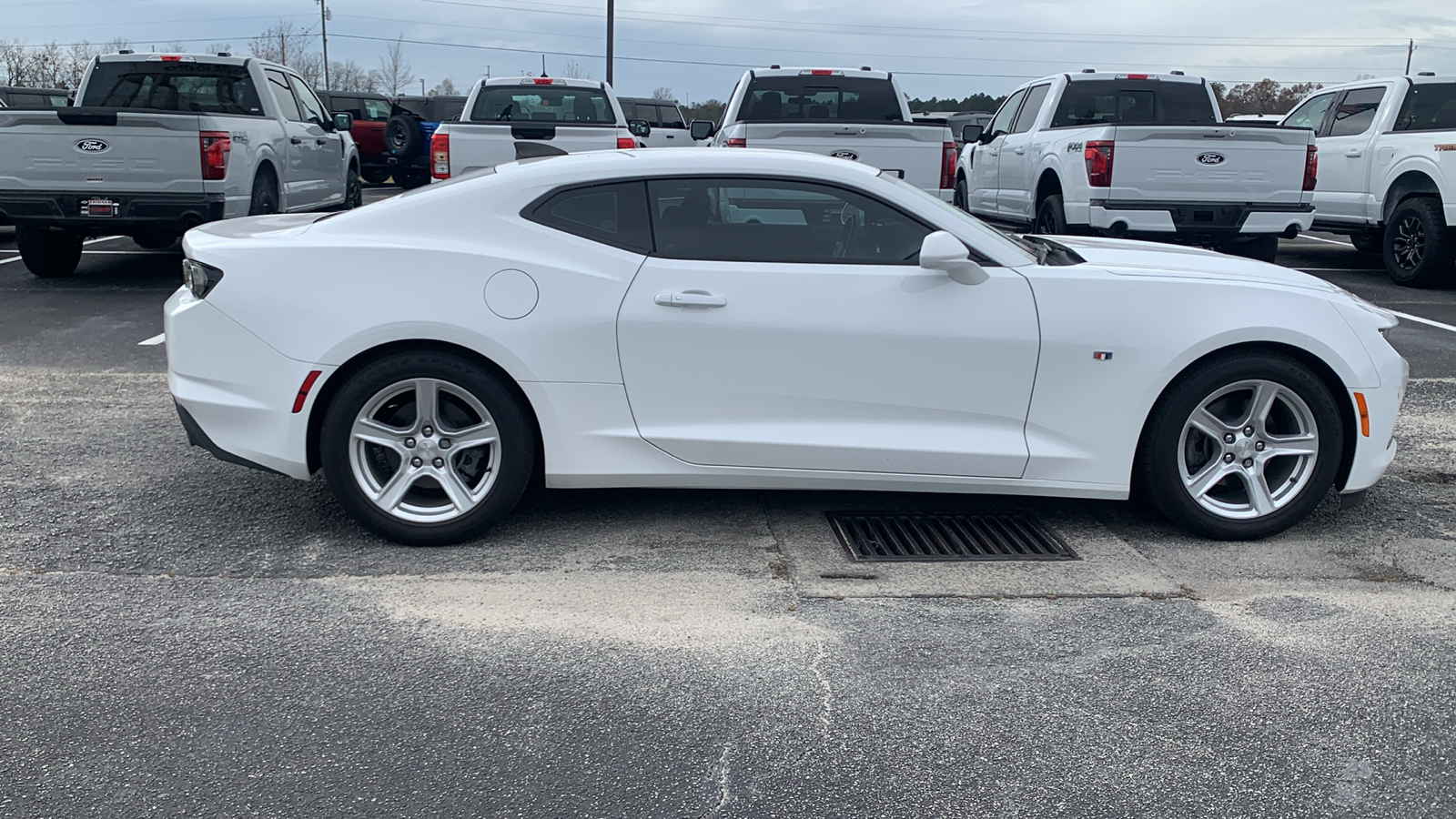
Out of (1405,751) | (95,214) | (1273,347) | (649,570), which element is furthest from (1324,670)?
(95,214)

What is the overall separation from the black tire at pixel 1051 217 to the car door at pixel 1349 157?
3131mm

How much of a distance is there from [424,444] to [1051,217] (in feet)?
27.3

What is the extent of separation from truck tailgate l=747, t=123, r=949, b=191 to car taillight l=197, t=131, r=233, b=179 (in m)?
4.24

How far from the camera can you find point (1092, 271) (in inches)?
179

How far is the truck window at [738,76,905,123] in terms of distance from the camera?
12.0m

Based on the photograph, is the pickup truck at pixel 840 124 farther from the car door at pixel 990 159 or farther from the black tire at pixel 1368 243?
the black tire at pixel 1368 243

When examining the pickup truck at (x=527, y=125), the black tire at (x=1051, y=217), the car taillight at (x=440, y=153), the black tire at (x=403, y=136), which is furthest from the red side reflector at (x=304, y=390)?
the black tire at (x=403, y=136)

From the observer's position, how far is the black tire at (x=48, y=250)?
10.8 metres

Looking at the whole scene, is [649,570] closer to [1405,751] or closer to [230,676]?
[230,676]

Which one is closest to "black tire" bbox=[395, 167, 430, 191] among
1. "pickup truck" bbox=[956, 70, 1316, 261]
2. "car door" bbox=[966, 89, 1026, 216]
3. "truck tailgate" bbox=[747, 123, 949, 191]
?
"car door" bbox=[966, 89, 1026, 216]

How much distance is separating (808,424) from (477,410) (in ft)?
3.91

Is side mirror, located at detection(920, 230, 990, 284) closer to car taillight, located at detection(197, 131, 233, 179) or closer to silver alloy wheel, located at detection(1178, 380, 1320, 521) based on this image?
silver alloy wheel, located at detection(1178, 380, 1320, 521)

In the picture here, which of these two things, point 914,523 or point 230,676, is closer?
point 230,676

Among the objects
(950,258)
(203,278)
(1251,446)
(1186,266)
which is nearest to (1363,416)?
(1251,446)
